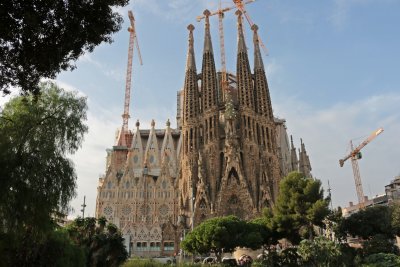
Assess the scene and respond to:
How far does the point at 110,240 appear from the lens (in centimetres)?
2270

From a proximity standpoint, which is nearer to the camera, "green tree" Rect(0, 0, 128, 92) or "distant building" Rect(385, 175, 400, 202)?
"green tree" Rect(0, 0, 128, 92)

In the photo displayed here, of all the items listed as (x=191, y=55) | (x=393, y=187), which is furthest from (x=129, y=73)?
(x=393, y=187)

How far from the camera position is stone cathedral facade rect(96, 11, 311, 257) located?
5372 centimetres

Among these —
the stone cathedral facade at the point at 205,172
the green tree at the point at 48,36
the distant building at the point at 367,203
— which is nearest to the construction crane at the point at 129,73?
the stone cathedral facade at the point at 205,172

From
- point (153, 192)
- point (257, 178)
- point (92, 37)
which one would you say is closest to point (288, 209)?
point (257, 178)

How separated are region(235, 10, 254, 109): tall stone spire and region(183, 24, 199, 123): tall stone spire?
6.76m

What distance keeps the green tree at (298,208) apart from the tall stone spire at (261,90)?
2686 centimetres

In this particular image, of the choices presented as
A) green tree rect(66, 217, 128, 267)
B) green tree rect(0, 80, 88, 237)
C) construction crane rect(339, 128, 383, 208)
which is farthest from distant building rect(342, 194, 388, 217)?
green tree rect(0, 80, 88, 237)

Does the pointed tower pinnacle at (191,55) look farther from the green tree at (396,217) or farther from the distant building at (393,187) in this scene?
the green tree at (396,217)

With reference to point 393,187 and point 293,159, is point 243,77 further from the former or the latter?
point 393,187

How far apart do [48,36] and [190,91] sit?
51.8 m

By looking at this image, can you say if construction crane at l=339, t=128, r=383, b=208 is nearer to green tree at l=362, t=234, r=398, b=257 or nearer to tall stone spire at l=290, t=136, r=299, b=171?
tall stone spire at l=290, t=136, r=299, b=171

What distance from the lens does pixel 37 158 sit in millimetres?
14773

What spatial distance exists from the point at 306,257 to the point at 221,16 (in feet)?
203
